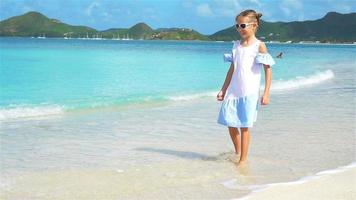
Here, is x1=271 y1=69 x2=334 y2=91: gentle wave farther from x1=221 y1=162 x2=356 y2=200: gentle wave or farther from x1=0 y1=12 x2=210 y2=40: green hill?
x1=0 y1=12 x2=210 y2=40: green hill

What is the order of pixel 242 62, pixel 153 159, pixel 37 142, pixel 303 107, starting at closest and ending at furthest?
pixel 242 62, pixel 153 159, pixel 37 142, pixel 303 107

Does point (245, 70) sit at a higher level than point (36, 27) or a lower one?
higher

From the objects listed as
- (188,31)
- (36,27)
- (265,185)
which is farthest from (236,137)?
(188,31)

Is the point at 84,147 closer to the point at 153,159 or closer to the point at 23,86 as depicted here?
the point at 153,159

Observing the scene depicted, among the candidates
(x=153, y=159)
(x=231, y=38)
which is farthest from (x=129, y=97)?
(x=231, y=38)

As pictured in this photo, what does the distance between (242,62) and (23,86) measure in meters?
13.7

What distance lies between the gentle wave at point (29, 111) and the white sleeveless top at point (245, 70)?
5745mm

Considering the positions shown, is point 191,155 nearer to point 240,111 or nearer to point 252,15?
point 240,111

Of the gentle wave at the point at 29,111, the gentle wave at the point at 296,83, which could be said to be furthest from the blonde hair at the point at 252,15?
the gentle wave at the point at 296,83

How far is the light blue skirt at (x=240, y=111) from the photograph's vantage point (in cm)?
579

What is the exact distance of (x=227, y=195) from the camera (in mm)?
4672

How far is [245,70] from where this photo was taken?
5789mm

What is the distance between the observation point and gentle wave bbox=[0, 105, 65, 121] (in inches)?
417

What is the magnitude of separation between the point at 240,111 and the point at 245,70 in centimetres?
44
